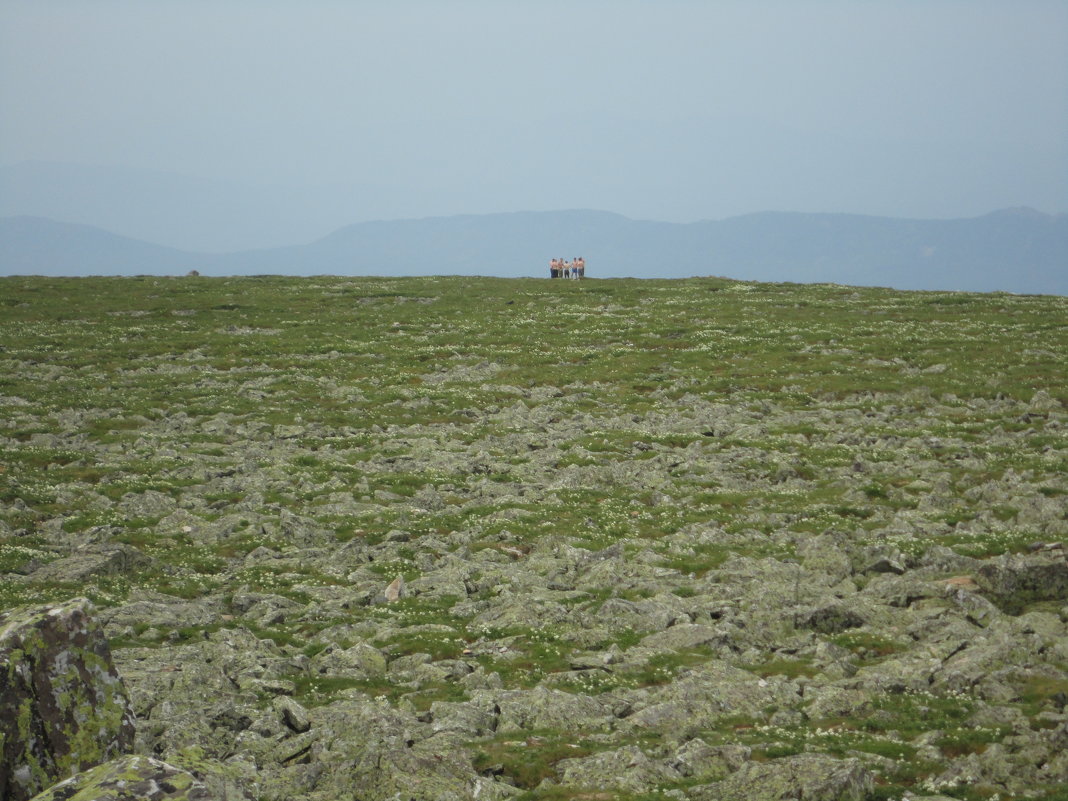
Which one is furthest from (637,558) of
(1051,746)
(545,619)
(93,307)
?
(93,307)

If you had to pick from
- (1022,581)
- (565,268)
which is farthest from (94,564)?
(565,268)

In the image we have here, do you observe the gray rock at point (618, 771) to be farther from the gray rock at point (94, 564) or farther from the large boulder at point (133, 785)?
the gray rock at point (94, 564)

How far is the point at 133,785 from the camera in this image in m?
9.40

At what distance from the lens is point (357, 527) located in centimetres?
2902

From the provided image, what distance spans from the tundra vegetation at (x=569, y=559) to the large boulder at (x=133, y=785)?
0.41 meters

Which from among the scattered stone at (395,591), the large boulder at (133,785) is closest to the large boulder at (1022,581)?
the scattered stone at (395,591)

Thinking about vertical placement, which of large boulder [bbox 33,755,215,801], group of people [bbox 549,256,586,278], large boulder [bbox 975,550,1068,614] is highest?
group of people [bbox 549,256,586,278]

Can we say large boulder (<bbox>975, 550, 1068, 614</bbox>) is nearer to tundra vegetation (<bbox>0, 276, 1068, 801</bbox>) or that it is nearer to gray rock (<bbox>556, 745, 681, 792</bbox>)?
tundra vegetation (<bbox>0, 276, 1068, 801</bbox>)

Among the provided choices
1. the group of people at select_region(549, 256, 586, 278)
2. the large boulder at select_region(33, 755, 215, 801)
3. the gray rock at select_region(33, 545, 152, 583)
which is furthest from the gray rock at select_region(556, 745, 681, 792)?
the group of people at select_region(549, 256, 586, 278)

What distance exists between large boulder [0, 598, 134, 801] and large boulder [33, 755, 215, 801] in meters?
2.40

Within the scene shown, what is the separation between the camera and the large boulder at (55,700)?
1166 centimetres

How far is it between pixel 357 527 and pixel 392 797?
15617 millimetres

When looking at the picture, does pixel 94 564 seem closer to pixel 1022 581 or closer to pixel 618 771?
pixel 618 771

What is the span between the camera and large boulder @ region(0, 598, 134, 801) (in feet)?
38.2
